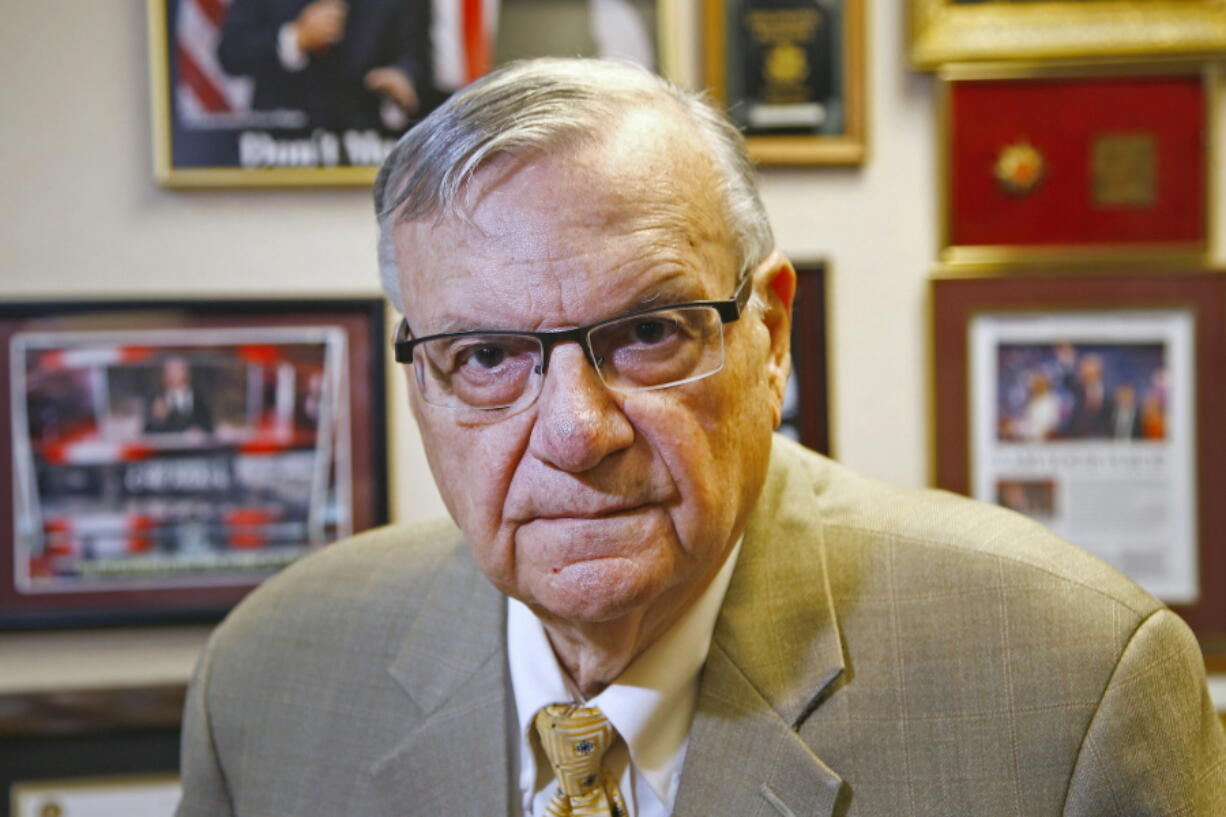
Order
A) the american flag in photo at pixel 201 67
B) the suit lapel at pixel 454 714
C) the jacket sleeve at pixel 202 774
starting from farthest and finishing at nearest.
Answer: the american flag in photo at pixel 201 67
the jacket sleeve at pixel 202 774
the suit lapel at pixel 454 714

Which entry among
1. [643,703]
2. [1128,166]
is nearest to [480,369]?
[643,703]

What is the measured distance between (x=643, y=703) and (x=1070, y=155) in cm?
120

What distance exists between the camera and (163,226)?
175cm

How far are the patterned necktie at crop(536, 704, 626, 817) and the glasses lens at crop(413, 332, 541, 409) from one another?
1.10ft

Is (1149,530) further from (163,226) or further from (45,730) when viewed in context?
(45,730)

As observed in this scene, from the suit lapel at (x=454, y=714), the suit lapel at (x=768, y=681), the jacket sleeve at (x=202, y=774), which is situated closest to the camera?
the suit lapel at (x=768, y=681)

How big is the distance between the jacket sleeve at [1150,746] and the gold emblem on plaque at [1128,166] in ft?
3.18

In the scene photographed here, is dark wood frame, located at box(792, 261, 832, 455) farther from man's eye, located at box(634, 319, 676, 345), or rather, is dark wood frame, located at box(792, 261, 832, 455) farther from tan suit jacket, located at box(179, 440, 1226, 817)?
man's eye, located at box(634, 319, 676, 345)

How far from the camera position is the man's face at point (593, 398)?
0.95m

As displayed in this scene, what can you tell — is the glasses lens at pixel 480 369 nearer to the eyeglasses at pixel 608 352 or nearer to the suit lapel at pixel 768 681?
the eyeglasses at pixel 608 352

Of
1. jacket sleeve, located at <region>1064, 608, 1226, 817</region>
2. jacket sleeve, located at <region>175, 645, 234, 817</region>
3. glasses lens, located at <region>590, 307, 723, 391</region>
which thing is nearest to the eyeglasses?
glasses lens, located at <region>590, 307, 723, 391</region>

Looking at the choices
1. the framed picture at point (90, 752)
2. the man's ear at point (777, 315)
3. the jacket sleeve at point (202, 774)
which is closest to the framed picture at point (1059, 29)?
the man's ear at point (777, 315)

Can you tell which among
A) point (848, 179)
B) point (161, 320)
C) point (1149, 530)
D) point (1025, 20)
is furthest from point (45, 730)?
point (1025, 20)

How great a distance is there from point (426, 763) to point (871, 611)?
1.59 feet
